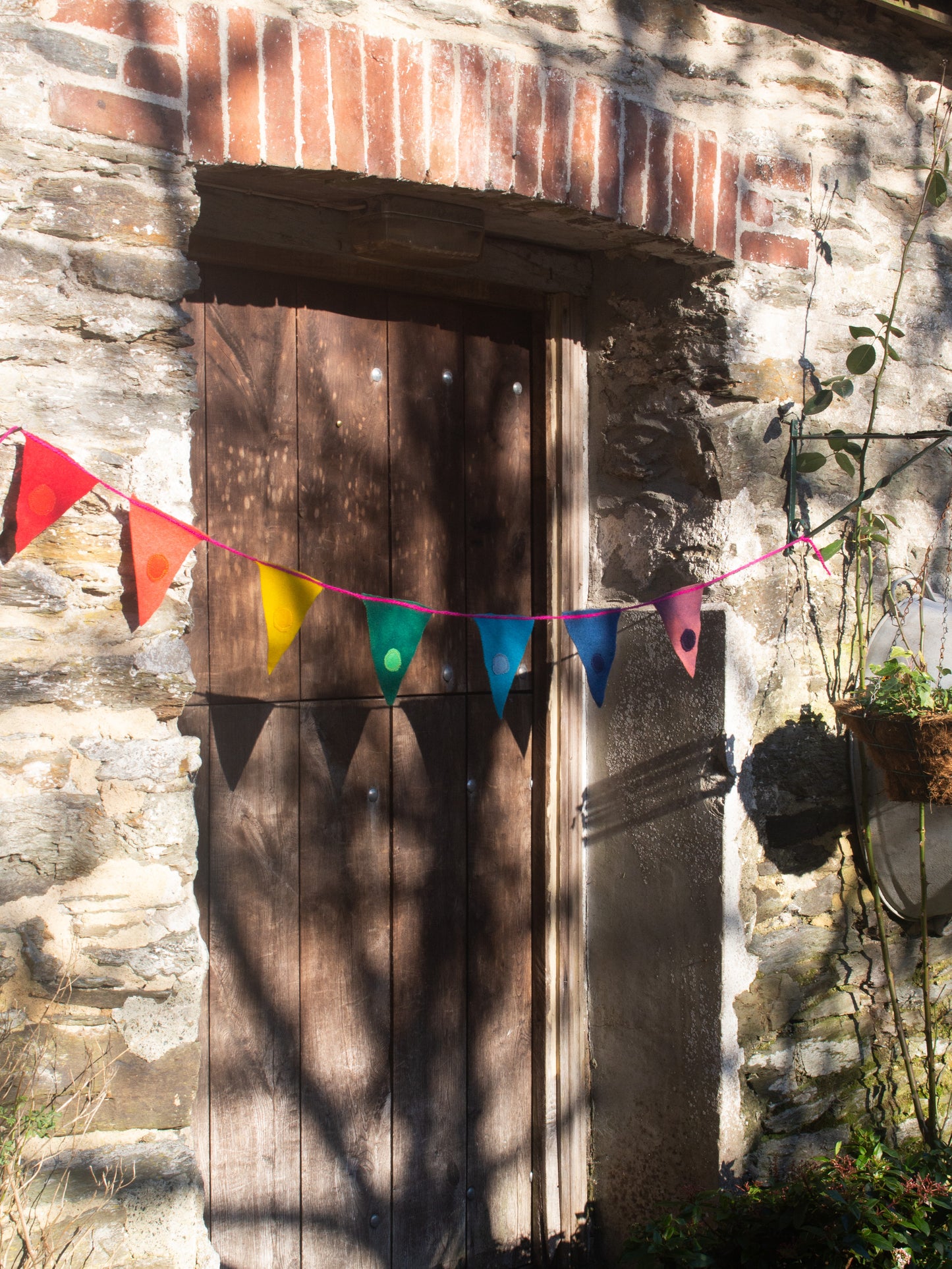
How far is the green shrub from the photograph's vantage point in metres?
2.02

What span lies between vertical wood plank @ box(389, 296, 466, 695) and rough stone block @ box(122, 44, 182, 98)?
0.74 metres

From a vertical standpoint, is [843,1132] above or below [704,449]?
below

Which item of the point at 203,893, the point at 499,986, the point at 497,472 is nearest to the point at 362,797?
the point at 203,893

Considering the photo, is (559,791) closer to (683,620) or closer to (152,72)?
(683,620)

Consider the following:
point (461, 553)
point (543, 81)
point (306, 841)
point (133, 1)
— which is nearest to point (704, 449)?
point (461, 553)

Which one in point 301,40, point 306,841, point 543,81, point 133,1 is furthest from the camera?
point 306,841

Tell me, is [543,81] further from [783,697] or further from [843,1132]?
[843,1132]

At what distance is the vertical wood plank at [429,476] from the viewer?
230 cm

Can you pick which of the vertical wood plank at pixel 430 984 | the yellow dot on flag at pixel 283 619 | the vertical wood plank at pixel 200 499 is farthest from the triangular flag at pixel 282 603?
the vertical wood plank at pixel 430 984

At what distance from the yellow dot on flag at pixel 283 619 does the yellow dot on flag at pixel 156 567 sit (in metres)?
0.23

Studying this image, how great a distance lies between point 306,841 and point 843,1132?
1516 mm

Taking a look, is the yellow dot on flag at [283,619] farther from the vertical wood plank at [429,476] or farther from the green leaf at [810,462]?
the green leaf at [810,462]

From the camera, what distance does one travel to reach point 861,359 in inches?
92.8

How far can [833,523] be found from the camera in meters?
2.44
